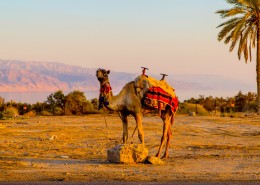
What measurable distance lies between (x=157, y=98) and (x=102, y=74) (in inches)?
61.6

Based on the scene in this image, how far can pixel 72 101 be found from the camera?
44.9 meters

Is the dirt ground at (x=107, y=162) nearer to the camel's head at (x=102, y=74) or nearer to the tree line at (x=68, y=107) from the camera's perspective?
the camel's head at (x=102, y=74)

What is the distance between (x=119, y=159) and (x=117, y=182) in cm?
314

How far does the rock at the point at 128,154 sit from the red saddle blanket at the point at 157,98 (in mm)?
1164

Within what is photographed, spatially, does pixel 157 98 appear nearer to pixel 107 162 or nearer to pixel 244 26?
pixel 107 162

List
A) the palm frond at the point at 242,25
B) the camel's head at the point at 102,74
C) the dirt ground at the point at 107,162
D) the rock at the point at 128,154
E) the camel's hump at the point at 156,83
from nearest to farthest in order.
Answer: the dirt ground at the point at 107,162 → the camel's head at the point at 102,74 → the rock at the point at 128,154 → the camel's hump at the point at 156,83 → the palm frond at the point at 242,25

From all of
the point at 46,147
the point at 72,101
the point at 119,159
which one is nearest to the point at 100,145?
the point at 46,147

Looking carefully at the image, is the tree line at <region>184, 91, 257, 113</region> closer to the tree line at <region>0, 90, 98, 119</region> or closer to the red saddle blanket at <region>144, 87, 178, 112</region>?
the tree line at <region>0, 90, 98, 119</region>

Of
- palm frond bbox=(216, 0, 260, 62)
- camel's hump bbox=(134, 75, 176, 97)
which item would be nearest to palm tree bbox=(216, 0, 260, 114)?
palm frond bbox=(216, 0, 260, 62)

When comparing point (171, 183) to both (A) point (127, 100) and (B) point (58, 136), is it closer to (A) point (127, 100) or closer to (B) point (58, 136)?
(A) point (127, 100)

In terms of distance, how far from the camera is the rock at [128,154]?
1430 centimetres

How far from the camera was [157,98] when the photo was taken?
1452 centimetres

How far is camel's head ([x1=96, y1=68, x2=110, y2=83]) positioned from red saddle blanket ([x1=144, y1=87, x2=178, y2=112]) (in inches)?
44.9

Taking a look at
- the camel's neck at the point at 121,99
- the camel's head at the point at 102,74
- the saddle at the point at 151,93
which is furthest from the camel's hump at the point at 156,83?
the camel's head at the point at 102,74
